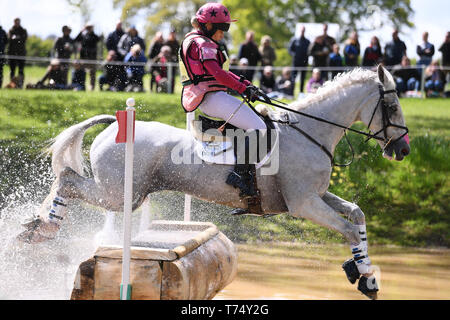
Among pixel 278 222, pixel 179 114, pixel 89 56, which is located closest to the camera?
pixel 278 222

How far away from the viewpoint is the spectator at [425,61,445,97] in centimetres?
1462

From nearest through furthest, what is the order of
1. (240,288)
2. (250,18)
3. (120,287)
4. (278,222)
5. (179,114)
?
(120,287) < (240,288) < (278,222) < (179,114) < (250,18)

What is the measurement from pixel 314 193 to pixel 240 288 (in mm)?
1736

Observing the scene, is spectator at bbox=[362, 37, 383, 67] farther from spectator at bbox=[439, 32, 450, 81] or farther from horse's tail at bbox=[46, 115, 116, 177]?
horse's tail at bbox=[46, 115, 116, 177]

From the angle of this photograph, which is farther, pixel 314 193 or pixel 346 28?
pixel 346 28

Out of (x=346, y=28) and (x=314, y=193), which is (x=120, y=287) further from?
(x=346, y=28)

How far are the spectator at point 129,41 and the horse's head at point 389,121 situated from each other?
24.6 feet

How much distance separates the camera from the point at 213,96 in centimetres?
532

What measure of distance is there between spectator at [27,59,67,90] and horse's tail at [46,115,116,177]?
702 cm

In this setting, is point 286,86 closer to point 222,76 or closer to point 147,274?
point 222,76

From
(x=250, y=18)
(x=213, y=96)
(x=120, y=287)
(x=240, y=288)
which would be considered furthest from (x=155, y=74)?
(x=250, y=18)

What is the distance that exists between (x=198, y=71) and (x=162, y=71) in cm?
819

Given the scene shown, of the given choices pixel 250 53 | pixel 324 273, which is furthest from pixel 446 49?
pixel 324 273
